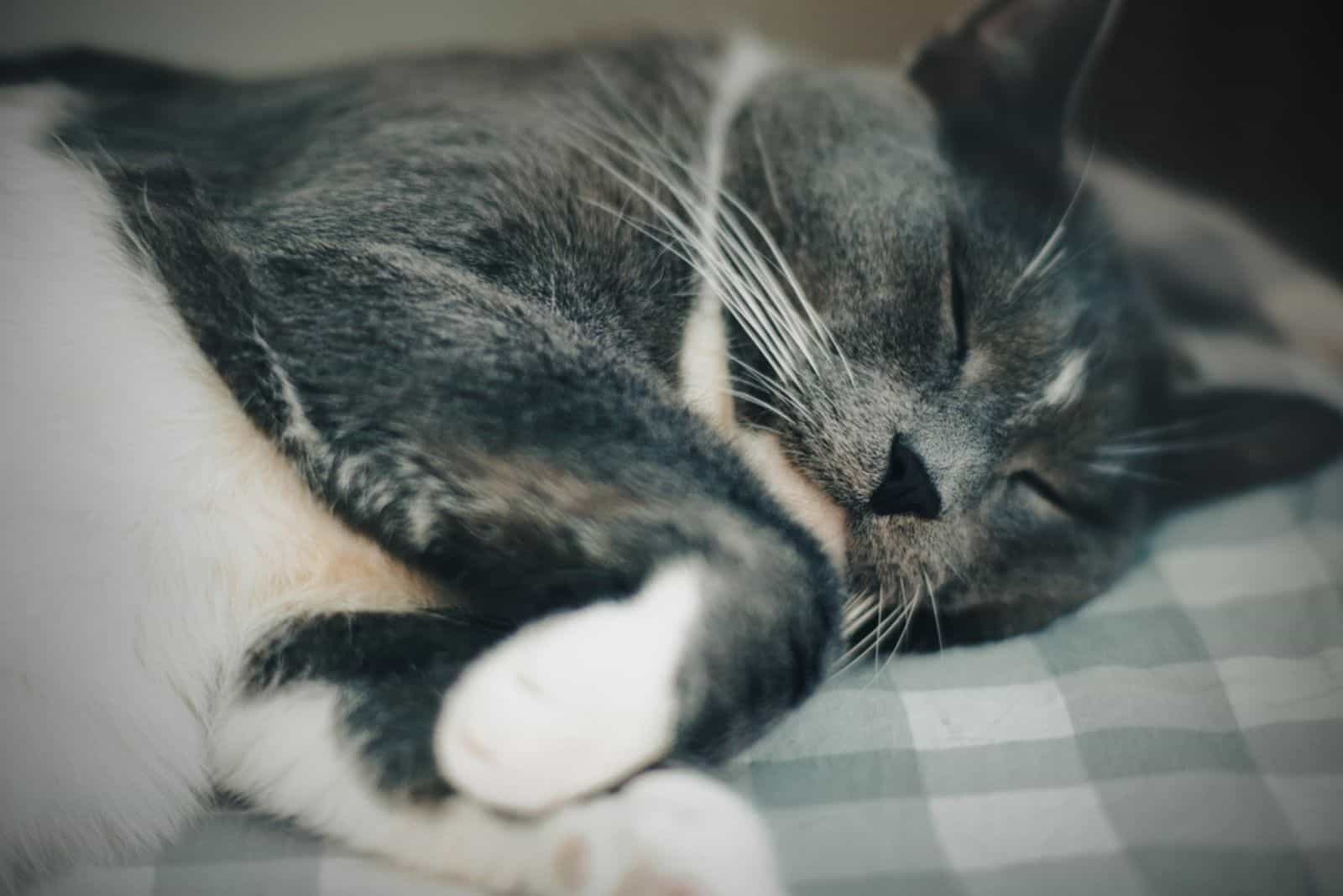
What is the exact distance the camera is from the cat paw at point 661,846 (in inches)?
28.8

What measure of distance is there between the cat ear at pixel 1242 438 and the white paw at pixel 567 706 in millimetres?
760

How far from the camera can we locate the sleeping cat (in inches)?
30.9

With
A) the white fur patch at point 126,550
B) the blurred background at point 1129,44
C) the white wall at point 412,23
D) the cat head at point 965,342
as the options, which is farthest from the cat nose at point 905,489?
the white wall at point 412,23

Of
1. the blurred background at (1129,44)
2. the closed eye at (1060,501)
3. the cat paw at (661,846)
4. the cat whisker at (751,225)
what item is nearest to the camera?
the cat paw at (661,846)

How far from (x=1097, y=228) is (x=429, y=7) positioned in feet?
3.54

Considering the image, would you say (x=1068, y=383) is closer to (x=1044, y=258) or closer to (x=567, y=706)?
(x=1044, y=258)

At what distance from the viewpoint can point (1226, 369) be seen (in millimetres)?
1398

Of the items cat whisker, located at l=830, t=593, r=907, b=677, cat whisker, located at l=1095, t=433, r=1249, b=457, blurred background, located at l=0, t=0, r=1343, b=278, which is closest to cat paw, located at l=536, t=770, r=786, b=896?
cat whisker, located at l=830, t=593, r=907, b=677

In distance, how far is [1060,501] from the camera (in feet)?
3.62

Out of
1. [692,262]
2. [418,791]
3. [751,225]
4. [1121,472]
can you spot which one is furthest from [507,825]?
[1121,472]

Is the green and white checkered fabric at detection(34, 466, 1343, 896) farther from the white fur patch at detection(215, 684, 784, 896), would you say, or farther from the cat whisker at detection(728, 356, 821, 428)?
the cat whisker at detection(728, 356, 821, 428)

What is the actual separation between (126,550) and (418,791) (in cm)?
32

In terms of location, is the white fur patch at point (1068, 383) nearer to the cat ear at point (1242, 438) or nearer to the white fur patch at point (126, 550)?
the cat ear at point (1242, 438)

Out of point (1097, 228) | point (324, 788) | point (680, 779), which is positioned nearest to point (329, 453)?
point (324, 788)
